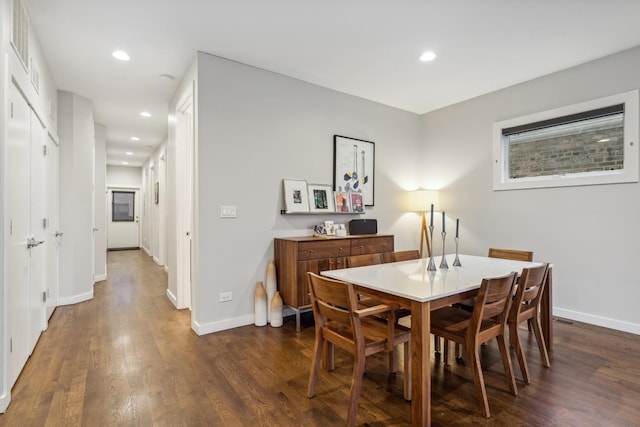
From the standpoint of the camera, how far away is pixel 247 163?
3.47m

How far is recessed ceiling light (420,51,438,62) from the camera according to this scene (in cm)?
324

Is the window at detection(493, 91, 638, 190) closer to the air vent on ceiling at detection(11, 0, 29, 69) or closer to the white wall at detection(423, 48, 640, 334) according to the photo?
the white wall at detection(423, 48, 640, 334)

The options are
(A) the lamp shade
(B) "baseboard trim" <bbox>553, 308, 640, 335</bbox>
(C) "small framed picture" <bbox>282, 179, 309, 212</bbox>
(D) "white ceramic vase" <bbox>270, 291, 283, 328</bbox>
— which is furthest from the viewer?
(A) the lamp shade

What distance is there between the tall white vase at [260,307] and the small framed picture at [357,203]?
161 centimetres

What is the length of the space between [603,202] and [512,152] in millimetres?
1154

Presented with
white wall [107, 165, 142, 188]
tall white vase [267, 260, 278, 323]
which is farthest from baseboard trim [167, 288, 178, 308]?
white wall [107, 165, 142, 188]

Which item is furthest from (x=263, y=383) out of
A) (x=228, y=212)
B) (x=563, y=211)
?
(x=563, y=211)

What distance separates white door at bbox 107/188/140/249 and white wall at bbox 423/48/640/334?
9.46 metres

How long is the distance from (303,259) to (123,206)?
9.02 m

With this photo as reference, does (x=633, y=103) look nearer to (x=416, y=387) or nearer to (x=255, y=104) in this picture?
(x=416, y=387)

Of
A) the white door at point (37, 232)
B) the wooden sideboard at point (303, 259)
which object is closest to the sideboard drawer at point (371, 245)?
the wooden sideboard at point (303, 259)

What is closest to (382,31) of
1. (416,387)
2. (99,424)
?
(416,387)

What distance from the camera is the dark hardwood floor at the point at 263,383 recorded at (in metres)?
Result: 1.86

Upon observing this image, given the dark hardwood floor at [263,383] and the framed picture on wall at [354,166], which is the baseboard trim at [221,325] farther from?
the framed picture on wall at [354,166]
